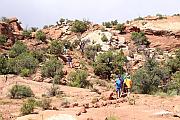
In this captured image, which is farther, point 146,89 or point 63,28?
point 63,28

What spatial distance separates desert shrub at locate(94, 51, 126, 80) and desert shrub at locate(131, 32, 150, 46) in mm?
6388

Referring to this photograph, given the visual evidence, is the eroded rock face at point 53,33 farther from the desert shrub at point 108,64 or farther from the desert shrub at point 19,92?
the desert shrub at point 19,92

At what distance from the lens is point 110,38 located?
2077 inches

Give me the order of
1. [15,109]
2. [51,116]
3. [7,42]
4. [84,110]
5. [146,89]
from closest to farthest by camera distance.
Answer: [51,116] → [84,110] → [15,109] → [146,89] → [7,42]

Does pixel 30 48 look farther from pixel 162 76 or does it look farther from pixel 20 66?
pixel 162 76

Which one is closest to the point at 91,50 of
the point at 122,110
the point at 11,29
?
the point at 11,29

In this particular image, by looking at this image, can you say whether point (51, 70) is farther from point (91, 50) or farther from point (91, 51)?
point (91, 50)

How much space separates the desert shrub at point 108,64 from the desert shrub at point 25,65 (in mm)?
6544

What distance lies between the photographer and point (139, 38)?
5206 centimetres

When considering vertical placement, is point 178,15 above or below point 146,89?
above

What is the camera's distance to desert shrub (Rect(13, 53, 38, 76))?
35066 millimetres

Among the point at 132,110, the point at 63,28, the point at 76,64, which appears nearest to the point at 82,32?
the point at 63,28

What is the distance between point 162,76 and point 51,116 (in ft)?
→ 80.0

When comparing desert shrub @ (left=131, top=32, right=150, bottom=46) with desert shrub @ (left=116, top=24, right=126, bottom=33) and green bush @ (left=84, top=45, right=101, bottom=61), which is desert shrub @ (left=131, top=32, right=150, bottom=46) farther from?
green bush @ (left=84, top=45, right=101, bottom=61)
